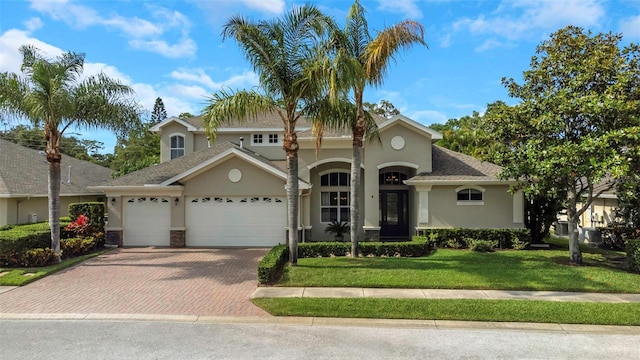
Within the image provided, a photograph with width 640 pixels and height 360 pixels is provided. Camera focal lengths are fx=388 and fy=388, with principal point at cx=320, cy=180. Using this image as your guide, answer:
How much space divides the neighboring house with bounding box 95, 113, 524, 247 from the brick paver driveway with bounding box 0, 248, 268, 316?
235cm

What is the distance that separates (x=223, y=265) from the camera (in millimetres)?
13180

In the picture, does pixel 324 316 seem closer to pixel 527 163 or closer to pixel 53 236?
pixel 527 163

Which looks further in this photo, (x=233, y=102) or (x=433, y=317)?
(x=233, y=102)

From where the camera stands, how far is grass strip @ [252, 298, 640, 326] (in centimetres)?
792

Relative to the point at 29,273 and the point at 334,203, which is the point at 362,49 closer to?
the point at 334,203

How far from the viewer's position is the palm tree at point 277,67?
11352mm

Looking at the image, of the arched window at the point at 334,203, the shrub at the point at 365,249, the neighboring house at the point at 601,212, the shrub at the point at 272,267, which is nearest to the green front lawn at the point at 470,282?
the shrub at the point at 272,267

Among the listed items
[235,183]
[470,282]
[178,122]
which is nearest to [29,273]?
[235,183]

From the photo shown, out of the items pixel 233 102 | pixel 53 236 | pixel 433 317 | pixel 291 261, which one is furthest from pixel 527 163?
Answer: pixel 53 236

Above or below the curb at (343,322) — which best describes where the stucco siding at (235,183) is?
above

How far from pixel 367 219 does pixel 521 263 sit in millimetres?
6933

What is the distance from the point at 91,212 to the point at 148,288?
9397 mm

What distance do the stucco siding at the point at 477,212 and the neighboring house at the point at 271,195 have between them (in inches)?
1.8

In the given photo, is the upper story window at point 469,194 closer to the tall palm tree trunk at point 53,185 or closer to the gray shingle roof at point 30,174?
the tall palm tree trunk at point 53,185
